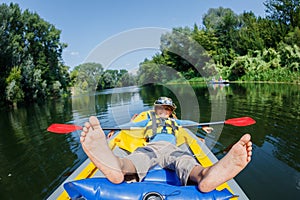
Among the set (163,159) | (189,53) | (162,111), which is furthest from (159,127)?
(189,53)

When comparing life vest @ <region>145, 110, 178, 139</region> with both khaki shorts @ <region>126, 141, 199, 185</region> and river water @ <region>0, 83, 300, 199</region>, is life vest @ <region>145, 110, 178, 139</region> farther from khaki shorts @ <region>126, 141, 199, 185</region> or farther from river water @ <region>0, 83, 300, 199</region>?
river water @ <region>0, 83, 300, 199</region>

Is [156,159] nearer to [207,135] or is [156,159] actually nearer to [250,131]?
[207,135]

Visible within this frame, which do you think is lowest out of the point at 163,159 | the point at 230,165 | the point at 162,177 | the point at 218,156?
the point at 218,156

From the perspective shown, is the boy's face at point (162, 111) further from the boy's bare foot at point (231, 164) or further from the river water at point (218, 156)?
the boy's bare foot at point (231, 164)

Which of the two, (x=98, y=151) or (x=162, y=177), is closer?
(x=98, y=151)

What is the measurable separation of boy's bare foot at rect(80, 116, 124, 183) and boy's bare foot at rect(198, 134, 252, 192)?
66 cm

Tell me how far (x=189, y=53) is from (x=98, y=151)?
25686mm

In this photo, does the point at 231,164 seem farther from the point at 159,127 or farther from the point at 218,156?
the point at 218,156

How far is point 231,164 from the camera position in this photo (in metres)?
1.62

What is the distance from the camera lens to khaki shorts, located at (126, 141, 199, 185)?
2016mm

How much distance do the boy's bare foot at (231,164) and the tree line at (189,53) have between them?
367 inches

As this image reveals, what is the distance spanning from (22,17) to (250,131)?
23.4 metres

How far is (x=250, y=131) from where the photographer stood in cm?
523

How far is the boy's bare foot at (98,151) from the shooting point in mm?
1721
